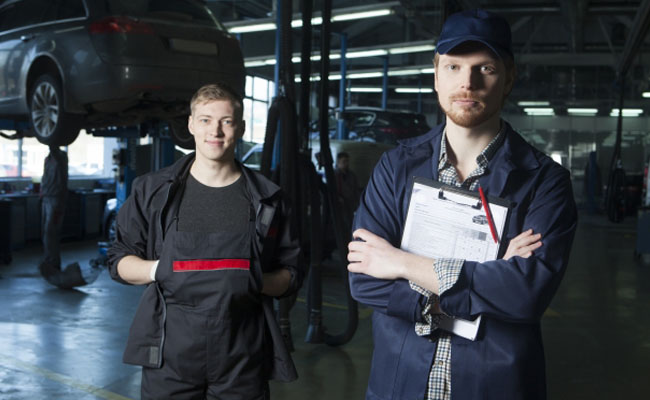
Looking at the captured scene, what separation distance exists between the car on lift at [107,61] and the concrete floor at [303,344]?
1.67 m

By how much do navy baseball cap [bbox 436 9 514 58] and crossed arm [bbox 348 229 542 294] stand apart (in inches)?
16.8

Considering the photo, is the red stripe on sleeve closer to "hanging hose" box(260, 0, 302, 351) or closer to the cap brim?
the cap brim

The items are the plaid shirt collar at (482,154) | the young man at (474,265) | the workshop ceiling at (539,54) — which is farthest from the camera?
the workshop ceiling at (539,54)

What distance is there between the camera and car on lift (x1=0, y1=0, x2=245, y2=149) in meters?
5.59

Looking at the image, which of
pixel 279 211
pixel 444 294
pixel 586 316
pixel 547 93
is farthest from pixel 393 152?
pixel 547 93

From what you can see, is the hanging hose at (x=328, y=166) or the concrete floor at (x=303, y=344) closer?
the concrete floor at (x=303, y=344)

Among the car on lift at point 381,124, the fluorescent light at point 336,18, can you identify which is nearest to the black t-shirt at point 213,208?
the fluorescent light at point 336,18

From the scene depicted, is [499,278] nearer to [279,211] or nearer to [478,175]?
[478,175]

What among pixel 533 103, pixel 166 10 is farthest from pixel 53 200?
pixel 533 103

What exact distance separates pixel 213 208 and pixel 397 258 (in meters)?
0.77

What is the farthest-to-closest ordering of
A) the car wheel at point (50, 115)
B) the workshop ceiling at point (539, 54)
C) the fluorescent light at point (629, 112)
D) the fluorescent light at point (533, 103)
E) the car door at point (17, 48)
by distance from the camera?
the fluorescent light at point (629, 112), the fluorescent light at point (533, 103), the workshop ceiling at point (539, 54), the car door at point (17, 48), the car wheel at point (50, 115)

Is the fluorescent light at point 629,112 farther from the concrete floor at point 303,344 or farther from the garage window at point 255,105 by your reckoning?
the concrete floor at point 303,344

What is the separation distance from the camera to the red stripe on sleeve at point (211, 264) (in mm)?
1958

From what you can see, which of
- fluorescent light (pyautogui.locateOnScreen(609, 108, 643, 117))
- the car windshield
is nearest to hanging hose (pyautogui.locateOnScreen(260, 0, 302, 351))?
the car windshield
